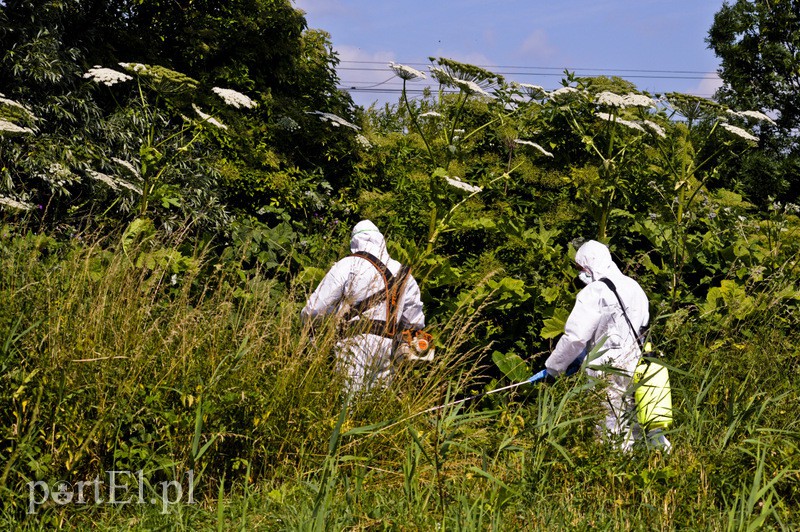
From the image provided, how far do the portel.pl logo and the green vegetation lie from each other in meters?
0.02

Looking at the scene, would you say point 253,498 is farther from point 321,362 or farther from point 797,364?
point 797,364

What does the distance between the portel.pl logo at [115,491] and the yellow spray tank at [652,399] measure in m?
2.13

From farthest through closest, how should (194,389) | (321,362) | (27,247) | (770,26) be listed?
(770,26)
(27,247)
(321,362)
(194,389)

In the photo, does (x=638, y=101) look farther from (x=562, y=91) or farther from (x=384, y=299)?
(x=384, y=299)

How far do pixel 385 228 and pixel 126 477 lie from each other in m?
3.47

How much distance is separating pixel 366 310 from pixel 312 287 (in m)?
0.62

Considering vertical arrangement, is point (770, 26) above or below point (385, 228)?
above

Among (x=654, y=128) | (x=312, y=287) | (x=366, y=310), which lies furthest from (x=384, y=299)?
(x=654, y=128)

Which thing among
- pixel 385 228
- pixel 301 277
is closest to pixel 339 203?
pixel 385 228

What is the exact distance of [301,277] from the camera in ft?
16.5

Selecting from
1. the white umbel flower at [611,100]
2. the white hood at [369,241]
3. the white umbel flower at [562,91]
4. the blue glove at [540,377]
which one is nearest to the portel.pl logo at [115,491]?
the white hood at [369,241]

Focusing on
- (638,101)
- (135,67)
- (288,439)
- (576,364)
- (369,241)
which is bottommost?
(288,439)

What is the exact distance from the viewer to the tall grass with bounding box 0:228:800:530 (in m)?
3.19

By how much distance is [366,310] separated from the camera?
4.64m
